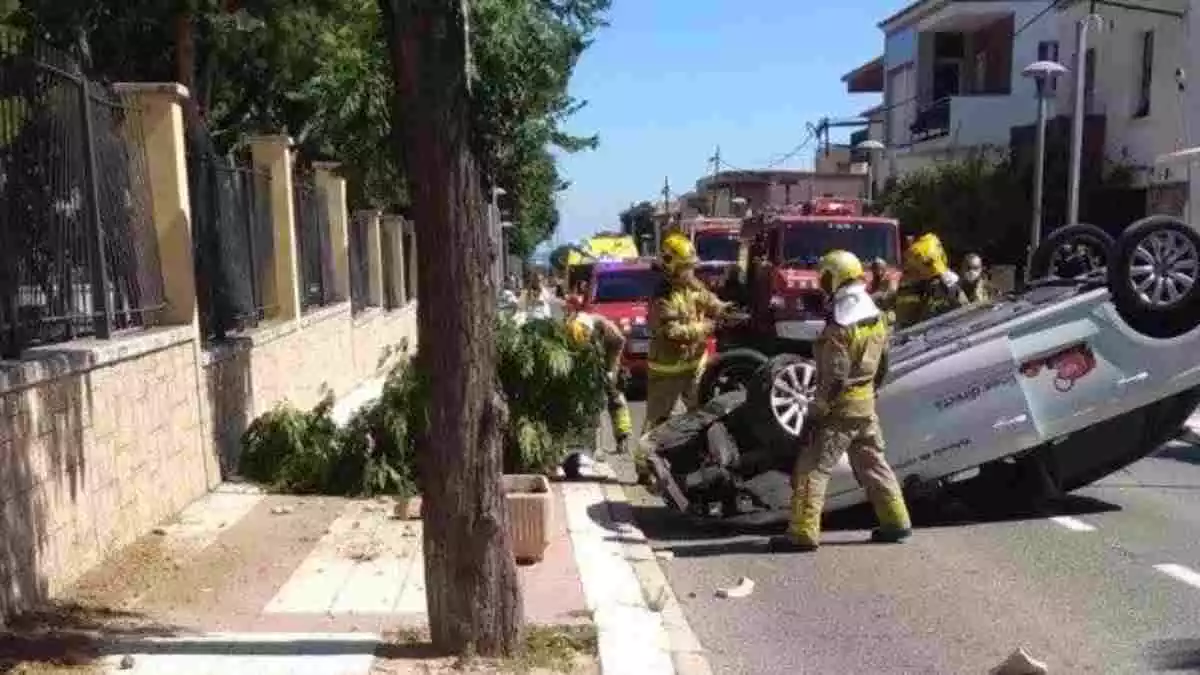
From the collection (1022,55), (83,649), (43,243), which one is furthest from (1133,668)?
(1022,55)

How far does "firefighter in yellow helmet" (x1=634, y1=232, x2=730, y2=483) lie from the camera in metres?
9.98

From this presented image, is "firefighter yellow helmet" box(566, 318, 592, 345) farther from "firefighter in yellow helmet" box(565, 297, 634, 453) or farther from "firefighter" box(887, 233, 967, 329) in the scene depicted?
"firefighter" box(887, 233, 967, 329)

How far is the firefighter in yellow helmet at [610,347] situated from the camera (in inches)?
412

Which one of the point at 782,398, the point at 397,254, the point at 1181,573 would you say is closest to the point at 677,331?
the point at 782,398

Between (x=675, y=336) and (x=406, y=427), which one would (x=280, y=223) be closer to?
(x=406, y=427)

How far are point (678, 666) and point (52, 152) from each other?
4087mm

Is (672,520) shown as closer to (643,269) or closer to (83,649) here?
(83,649)

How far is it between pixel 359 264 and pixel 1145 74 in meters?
15.2

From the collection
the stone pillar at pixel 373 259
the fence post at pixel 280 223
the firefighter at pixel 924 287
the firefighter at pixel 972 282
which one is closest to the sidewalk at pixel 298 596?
the fence post at pixel 280 223

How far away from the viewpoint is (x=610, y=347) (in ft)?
36.8

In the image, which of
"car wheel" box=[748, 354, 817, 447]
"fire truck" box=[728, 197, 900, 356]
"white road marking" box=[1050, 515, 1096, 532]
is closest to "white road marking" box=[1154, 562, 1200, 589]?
"white road marking" box=[1050, 515, 1096, 532]

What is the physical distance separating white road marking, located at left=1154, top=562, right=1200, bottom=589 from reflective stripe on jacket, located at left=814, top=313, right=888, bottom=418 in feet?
5.89

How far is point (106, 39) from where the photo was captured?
1540cm

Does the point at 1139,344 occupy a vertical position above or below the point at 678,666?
above
